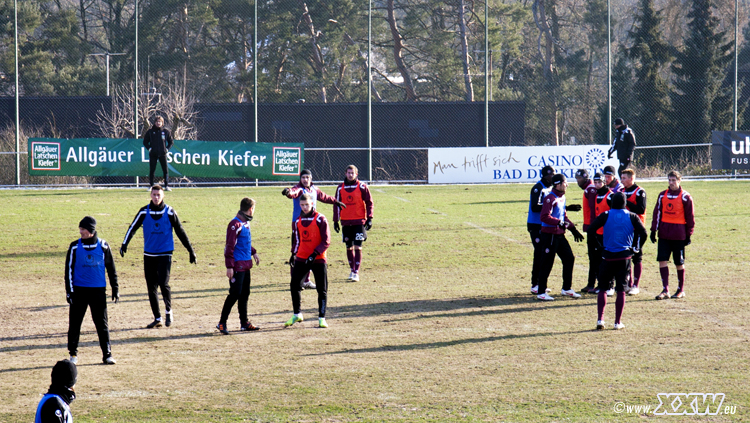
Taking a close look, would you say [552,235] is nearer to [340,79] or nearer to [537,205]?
[537,205]

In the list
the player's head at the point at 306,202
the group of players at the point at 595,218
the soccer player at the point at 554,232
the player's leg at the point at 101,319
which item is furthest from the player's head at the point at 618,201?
the player's leg at the point at 101,319

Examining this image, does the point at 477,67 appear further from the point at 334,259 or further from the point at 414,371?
the point at 414,371

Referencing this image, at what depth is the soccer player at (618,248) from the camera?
31.8ft

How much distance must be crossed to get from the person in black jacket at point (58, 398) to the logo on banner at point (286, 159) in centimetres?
2435

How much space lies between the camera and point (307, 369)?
8.21 metres

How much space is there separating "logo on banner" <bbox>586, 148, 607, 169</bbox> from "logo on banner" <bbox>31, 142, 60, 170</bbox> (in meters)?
19.3

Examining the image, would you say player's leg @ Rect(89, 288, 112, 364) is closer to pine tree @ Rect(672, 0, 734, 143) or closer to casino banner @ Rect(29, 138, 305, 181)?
casino banner @ Rect(29, 138, 305, 181)

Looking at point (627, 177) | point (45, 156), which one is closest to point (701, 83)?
point (45, 156)

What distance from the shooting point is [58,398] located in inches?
189

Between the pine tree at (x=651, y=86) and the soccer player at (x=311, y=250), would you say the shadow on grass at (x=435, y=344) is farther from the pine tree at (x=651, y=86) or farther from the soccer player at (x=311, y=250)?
the pine tree at (x=651, y=86)

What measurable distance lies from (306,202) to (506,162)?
2124 cm

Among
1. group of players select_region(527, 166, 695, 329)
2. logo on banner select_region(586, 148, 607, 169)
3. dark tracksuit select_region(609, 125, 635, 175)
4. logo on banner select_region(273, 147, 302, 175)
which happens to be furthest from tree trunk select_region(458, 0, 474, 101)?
group of players select_region(527, 166, 695, 329)

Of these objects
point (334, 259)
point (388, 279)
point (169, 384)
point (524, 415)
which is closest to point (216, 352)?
point (169, 384)

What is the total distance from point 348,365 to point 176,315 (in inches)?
142
